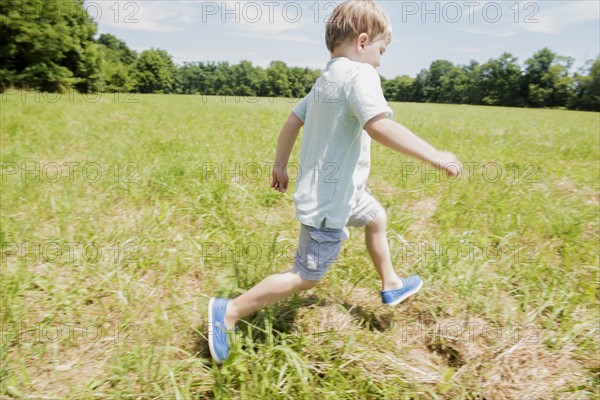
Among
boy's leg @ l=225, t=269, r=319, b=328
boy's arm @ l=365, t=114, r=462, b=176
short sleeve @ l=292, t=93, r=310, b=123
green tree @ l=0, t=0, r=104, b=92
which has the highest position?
green tree @ l=0, t=0, r=104, b=92

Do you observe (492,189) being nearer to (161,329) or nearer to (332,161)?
(332,161)

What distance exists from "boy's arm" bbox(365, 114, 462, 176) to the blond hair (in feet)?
1.37

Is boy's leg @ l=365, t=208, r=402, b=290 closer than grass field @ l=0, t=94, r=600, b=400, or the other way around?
grass field @ l=0, t=94, r=600, b=400

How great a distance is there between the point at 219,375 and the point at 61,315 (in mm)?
1017

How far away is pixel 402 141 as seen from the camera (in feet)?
4.62

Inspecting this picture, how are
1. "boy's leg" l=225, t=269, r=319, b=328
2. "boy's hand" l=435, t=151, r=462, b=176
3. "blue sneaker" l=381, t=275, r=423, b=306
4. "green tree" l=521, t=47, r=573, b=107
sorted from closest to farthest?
"boy's hand" l=435, t=151, r=462, b=176, "boy's leg" l=225, t=269, r=319, b=328, "blue sneaker" l=381, t=275, r=423, b=306, "green tree" l=521, t=47, r=573, b=107

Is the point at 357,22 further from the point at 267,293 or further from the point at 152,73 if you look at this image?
the point at 152,73

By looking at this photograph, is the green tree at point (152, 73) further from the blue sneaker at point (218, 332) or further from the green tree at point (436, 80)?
the blue sneaker at point (218, 332)

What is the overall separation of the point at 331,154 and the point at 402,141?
0.32m

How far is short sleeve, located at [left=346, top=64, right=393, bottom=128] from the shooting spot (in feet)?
4.59

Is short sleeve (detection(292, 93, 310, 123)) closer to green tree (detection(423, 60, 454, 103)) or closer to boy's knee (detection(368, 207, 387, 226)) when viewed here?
boy's knee (detection(368, 207, 387, 226))

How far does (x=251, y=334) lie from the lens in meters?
1.72

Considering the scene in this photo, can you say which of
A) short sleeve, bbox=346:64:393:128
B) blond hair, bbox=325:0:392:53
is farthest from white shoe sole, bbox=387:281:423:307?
blond hair, bbox=325:0:392:53

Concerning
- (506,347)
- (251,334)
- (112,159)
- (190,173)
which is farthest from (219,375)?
(112,159)
